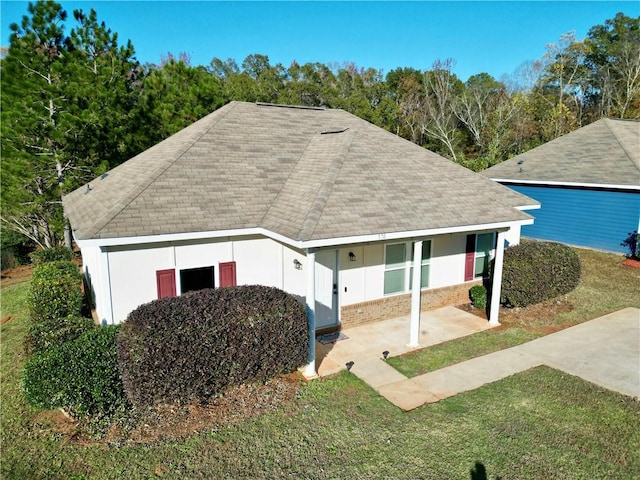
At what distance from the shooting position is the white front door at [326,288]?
11.1 m

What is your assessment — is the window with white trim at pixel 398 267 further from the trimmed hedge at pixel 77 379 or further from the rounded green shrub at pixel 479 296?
the trimmed hedge at pixel 77 379

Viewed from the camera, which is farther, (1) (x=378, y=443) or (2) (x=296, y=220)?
(2) (x=296, y=220)

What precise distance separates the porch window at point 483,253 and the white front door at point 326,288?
206 inches

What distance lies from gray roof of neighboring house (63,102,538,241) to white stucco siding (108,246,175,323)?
2.26 feet

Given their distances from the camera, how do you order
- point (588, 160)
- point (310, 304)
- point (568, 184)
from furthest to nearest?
point (588, 160) < point (568, 184) < point (310, 304)

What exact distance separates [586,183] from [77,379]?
20.4 m

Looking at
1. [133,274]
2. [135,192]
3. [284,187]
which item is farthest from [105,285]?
[284,187]

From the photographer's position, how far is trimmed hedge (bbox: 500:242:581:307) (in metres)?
12.3

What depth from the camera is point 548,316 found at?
12367mm

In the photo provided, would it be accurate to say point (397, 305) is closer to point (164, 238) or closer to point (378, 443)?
point (378, 443)

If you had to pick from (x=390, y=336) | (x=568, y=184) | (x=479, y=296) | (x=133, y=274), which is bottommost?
(x=390, y=336)

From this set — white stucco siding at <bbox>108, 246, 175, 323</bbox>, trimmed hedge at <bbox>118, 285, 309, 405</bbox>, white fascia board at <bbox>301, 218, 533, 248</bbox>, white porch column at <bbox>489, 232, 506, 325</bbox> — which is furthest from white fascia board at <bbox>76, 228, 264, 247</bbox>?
white porch column at <bbox>489, 232, 506, 325</bbox>

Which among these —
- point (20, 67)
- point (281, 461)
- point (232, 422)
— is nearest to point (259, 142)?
point (232, 422)

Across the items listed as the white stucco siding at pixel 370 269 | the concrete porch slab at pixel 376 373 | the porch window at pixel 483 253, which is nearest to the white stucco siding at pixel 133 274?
the white stucco siding at pixel 370 269
